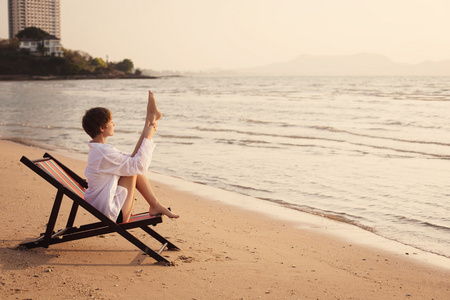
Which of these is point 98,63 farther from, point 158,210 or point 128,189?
point 158,210

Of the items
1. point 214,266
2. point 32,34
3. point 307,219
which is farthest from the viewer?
point 32,34

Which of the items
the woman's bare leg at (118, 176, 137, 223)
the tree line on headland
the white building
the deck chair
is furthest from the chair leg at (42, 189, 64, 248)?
the white building

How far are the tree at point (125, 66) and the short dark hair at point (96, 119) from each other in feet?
552

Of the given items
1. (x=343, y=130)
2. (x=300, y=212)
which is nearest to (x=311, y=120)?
(x=343, y=130)

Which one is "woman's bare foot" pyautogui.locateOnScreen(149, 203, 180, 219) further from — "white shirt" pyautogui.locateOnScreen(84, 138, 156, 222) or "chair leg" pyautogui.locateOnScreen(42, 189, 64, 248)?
"chair leg" pyautogui.locateOnScreen(42, 189, 64, 248)

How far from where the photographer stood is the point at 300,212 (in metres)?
6.72

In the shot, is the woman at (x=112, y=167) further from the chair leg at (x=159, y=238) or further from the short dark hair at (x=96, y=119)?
the chair leg at (x=159, y=238)

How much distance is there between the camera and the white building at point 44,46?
137m

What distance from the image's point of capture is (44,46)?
13900 cm

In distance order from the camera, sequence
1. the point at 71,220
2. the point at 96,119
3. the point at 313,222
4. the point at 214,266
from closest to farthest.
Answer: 1. the point at 96,119
2. the point at 214,266
3. the point at 71,220
4. the point at 313,222

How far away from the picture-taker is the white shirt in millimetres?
4141

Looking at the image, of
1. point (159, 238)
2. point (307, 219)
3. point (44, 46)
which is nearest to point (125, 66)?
point (44, 46)

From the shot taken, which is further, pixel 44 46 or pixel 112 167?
pixel 44 46

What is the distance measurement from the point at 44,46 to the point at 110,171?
146488 millimetres
